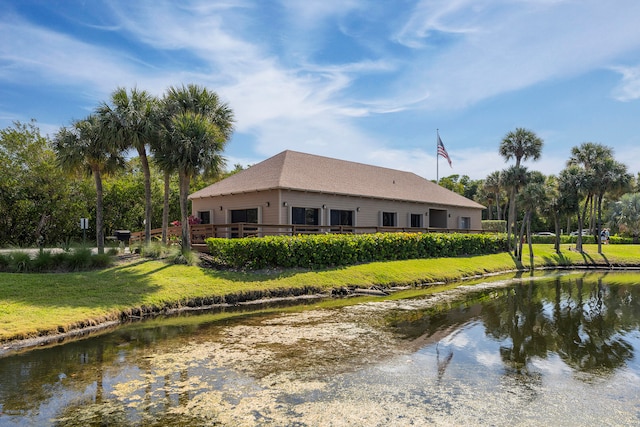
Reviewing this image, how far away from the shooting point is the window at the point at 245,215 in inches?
868

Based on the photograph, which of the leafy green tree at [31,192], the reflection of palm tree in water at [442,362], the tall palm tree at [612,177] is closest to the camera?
the reflection of palm tree in water at [442,362]

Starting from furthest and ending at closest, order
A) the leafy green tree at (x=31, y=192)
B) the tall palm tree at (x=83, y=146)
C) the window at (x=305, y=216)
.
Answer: the leafy green tree at (x=31, y=192) → the window at (x=305, y=216) → the tall palm tree at (x=83, y=146)

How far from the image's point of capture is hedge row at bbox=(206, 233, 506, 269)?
1617 centimetres

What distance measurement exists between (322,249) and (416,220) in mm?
13188

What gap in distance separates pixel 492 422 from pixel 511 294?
40.0 feet

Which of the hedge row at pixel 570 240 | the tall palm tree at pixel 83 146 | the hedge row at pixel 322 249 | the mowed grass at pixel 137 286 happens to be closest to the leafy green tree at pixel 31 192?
the tall palm tree at pixel 83 146

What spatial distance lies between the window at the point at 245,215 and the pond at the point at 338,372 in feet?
33.9

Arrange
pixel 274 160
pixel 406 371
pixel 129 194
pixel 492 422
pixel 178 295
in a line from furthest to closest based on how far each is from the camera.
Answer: pixel 129 194
pixel 274 160
pixel 178 295
pixel 406 371
pixel 492 422

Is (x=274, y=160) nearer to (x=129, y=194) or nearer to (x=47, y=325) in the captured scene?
(x=129, y=194)

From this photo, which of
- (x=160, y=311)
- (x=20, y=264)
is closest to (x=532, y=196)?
(x=160, y=311)

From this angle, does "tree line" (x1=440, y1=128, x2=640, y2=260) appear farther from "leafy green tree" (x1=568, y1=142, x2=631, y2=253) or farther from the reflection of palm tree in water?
the reflection of palm tree in water

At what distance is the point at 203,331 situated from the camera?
32.1ft

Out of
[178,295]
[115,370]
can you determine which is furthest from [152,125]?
[115,370]

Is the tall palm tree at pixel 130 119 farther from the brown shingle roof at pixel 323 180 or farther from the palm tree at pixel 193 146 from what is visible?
the brown shingle roof at pixel 323 180
